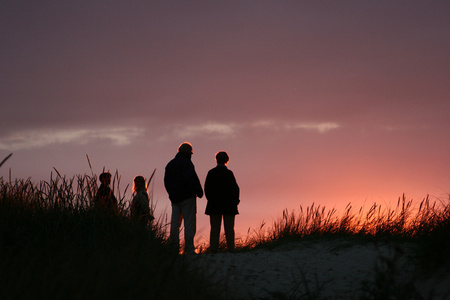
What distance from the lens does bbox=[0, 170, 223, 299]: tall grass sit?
4.55 m

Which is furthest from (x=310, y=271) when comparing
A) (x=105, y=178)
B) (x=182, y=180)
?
(x=105, y=178)

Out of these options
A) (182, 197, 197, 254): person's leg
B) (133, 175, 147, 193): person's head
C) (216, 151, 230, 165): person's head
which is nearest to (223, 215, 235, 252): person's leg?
A: (182, 197, 197, 254): person's leg

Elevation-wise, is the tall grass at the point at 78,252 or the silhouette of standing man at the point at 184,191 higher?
the silhouette of standing man at the point at 184,191

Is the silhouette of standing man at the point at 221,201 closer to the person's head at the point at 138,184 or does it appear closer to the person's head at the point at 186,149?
the person's head at the point at 186,149

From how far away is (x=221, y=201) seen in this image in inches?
410

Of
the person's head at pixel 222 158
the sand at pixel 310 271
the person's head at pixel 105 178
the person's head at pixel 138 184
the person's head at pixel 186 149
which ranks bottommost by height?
the sand at pixel 310 271

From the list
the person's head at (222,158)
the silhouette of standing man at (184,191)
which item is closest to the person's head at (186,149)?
the silhouette of standing man at (184,191)

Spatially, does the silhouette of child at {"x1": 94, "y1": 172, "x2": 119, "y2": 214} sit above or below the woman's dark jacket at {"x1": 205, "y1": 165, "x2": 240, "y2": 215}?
below

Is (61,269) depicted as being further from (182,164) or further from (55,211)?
(182,164)

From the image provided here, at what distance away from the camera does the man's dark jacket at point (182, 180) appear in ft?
33.0

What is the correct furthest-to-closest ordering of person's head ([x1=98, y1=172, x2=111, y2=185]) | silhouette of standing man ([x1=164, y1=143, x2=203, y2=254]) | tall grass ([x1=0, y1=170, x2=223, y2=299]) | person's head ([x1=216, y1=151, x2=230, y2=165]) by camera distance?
1. person's head ([x1=216, y1=151, x2=230, y2=165])
2. silhouette of standing man ([x1=164, y1=143, x2=203, y2=254])
3. person's head ([x1=98, y1=172, x2=111, y2=185])
4. tall grass ([x1=0, y1=170, x2=223, y2=299])

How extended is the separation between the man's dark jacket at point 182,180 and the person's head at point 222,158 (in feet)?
2.17

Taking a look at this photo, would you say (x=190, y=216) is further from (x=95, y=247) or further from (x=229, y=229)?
(x=95, y=247)

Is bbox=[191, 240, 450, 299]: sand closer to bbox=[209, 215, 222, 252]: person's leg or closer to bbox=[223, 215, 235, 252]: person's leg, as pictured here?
bbox=[223, 215, 235, 252]: person's leg
